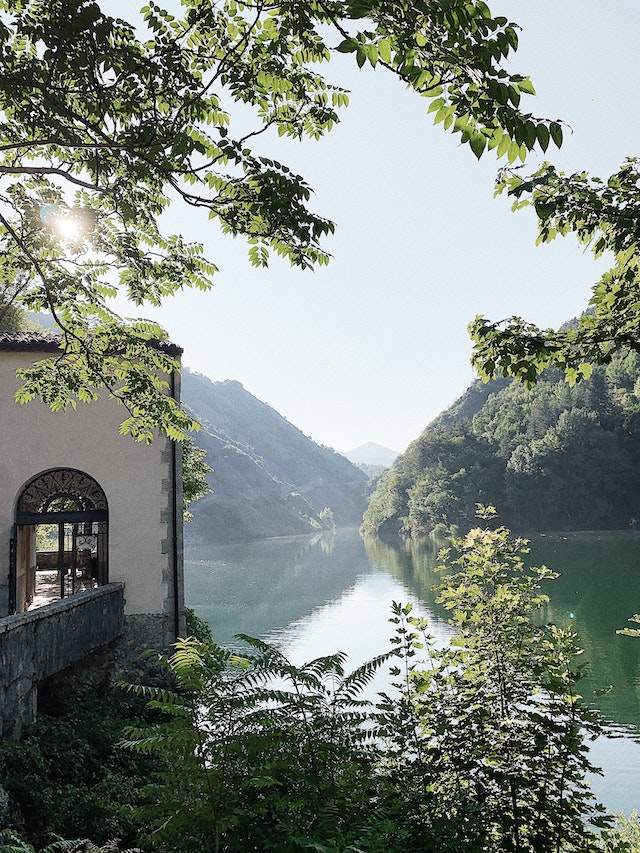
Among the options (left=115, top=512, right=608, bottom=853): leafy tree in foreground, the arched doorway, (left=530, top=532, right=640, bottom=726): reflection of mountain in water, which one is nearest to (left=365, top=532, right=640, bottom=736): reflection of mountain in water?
(left=530, top=532, right=640, bottom=726): reflection of mountain in water

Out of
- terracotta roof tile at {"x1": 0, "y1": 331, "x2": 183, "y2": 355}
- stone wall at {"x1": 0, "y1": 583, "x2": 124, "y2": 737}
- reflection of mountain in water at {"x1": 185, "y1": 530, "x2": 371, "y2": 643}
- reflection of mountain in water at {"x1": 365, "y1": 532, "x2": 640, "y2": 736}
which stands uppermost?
terracotta roof tile at {"x1": 0, "y1": 331, "x2": 183, "y2": 355}

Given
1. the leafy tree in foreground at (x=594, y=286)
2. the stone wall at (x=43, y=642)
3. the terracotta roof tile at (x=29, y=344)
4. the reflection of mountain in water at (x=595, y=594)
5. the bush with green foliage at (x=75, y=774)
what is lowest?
the reflection of mountain in water at (x=595, y=594)

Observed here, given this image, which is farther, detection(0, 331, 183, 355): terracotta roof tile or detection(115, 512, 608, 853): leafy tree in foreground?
detection(0, 331, 183, 355): terracotta roof tile

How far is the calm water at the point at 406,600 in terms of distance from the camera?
12.1m

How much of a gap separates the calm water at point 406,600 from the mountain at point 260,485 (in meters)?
42.9

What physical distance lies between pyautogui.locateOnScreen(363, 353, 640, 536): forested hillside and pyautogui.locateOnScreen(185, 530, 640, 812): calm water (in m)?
13.3

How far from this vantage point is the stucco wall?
11.0 metres

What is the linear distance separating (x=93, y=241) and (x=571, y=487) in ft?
220

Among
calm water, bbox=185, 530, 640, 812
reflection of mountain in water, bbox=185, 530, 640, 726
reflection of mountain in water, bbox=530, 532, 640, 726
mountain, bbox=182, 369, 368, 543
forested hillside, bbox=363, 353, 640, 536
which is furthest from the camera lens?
mountain, bbox=182, 369, 368, 543

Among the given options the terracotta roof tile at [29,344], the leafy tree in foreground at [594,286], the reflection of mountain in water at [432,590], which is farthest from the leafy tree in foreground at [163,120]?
the terracotta roof tile at [29,344]

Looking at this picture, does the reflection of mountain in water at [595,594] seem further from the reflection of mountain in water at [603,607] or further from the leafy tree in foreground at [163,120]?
the leafy tree in foreground at [163,120]

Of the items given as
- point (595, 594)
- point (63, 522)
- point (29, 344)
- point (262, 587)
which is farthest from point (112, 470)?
point (262, 587)

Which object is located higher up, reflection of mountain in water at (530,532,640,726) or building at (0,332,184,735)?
building at (0,332,184,735)

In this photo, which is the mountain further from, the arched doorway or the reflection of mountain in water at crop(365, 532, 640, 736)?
the arched doorway
